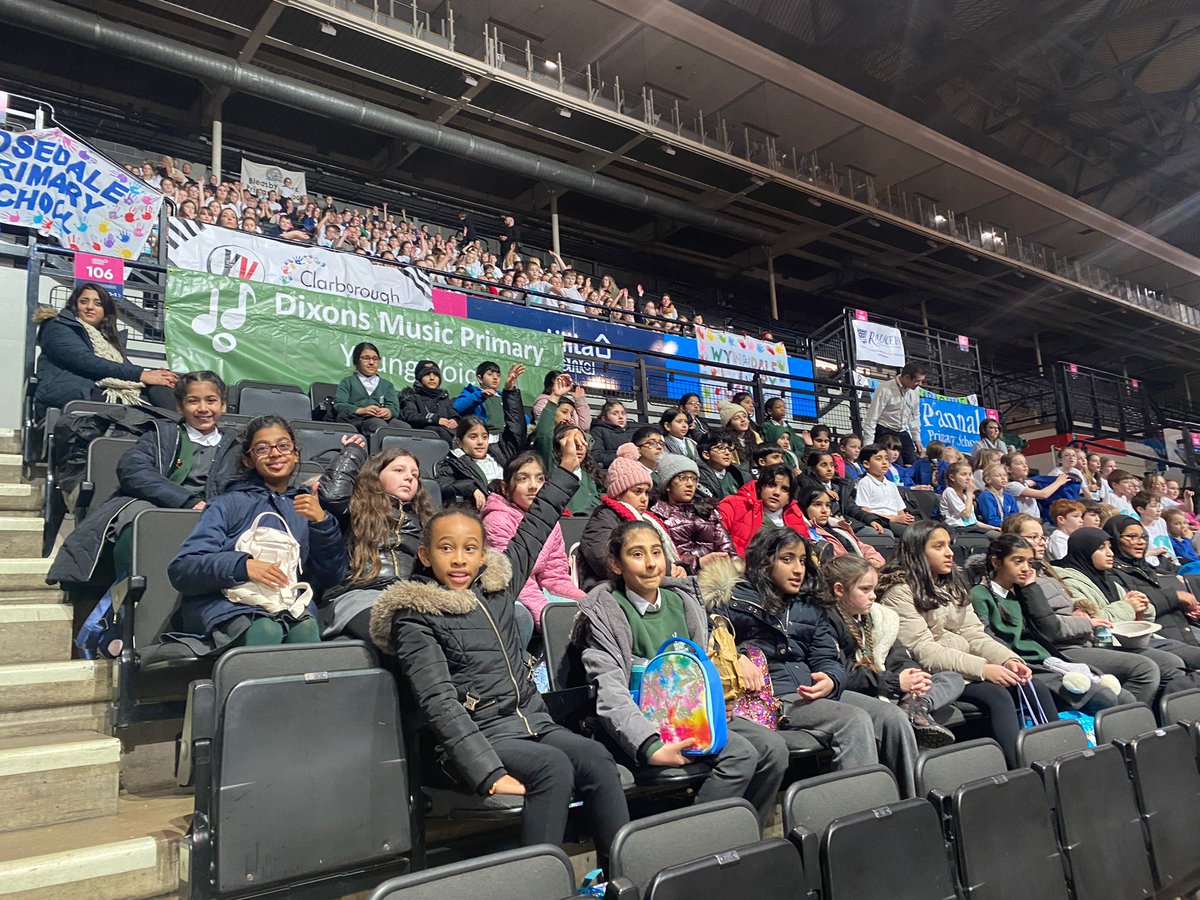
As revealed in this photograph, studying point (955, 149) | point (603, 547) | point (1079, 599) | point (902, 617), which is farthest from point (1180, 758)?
point (955, 149)

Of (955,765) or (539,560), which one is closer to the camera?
(955,765)

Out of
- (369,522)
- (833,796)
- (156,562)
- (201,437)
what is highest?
→ (201,437)

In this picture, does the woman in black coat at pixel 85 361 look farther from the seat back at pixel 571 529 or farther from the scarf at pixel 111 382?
the seat back at pixel 571 529

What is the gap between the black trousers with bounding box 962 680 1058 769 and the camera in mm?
3297

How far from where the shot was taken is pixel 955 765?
2.46 metres

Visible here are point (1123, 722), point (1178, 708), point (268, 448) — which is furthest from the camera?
point (1178, 708)

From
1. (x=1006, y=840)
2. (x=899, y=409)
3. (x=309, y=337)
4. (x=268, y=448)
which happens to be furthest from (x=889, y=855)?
(x=899, y=409)

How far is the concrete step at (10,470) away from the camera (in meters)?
4.19

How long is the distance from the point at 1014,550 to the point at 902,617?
2.40 ft

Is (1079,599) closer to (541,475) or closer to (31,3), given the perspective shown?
(541,475)

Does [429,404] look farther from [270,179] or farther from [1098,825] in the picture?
[270,179]

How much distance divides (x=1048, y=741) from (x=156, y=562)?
3.14 metres

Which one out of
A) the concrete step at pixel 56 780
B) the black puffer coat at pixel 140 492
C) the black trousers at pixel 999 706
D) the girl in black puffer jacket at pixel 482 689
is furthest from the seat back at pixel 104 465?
the black trousers at pixel 999 706

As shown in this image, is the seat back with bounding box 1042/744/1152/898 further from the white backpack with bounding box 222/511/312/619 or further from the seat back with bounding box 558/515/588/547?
Result: the white backpack with bounding box 222/511/312/619
